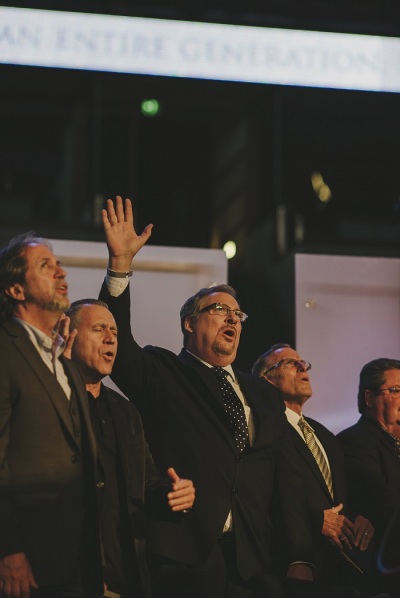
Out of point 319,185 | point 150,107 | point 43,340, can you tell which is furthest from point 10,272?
point 319,185

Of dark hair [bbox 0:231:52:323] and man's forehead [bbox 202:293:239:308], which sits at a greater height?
man's forehead [bbox 202:293:239:308]

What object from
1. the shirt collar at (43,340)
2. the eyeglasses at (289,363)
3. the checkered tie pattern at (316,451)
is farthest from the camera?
the eyeglasses at (289,363)

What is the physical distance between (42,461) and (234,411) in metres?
1.16

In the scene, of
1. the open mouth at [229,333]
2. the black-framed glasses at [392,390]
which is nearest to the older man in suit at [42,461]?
the open mouth at [229,333]

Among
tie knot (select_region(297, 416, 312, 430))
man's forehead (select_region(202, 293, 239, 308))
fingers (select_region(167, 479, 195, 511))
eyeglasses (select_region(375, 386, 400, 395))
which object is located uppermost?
man's forehead (select_region(202, 293, 239, 308))

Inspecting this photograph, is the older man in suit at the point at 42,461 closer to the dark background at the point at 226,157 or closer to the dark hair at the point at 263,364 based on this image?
the dark hair at the point at 263,364

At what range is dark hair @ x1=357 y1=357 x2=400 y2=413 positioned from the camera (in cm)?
502

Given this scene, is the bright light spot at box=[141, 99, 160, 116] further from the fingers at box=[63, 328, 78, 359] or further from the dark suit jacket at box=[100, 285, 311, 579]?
the fingers at box=[63, 328, 78, 359]

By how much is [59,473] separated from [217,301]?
56.7 inches

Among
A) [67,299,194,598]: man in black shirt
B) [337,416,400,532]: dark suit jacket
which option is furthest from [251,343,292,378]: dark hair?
Result: [67,299,194,598]: man in black shirt

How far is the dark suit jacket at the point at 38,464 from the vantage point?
116 inches

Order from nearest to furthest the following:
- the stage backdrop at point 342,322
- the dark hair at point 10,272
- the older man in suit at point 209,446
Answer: the dark hair at point 10,272 → the older man in suit at point 209,446 → the stage backdrop at point 342,322

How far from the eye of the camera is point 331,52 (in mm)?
6641

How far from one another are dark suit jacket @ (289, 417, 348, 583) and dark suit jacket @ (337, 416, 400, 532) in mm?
113
